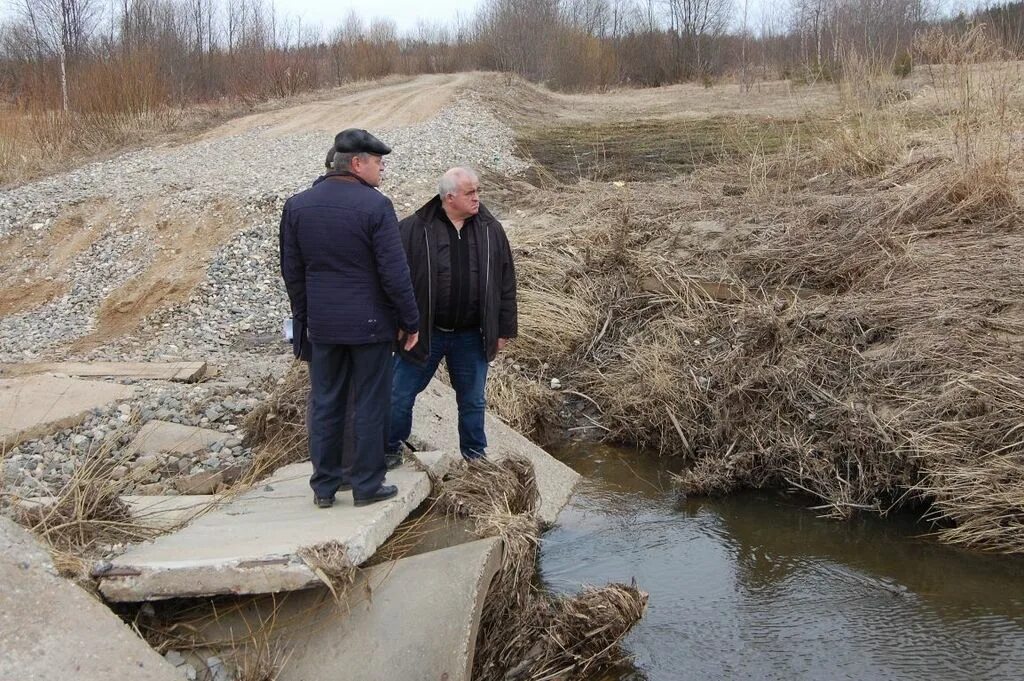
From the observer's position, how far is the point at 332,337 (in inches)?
166

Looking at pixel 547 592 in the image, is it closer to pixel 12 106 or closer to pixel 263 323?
pixel 263 323

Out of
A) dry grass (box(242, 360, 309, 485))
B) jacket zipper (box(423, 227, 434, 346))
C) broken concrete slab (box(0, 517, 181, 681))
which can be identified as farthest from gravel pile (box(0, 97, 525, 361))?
broken concrete slab (box(0, 517, 181, 681))

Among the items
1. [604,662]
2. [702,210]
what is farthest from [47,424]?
[702,210]

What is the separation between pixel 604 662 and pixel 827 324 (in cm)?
400

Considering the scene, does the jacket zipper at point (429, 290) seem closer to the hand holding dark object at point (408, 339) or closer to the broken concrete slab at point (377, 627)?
the hand holding dark object at point (408, 339)

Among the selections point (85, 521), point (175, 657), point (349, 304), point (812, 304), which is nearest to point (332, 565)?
point (175, 657)

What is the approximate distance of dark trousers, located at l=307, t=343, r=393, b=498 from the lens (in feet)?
14.3

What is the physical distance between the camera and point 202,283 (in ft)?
35.3

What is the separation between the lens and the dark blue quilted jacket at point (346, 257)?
164 inches

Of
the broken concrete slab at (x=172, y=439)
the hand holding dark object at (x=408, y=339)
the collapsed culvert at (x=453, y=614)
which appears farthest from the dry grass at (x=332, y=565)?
the broken concrete slab at (x=172, y=439)

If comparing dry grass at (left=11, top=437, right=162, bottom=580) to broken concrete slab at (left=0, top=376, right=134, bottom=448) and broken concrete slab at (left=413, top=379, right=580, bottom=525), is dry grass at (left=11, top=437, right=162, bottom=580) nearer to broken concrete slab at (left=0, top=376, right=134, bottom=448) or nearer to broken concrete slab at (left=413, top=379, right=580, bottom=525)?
broken concrete slab at (left=0, top=376, right=134, bottom=448)

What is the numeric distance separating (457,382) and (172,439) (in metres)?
2.07

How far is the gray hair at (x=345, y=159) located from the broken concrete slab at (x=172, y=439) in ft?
8.36

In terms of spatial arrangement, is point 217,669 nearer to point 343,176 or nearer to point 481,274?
point 343,176
